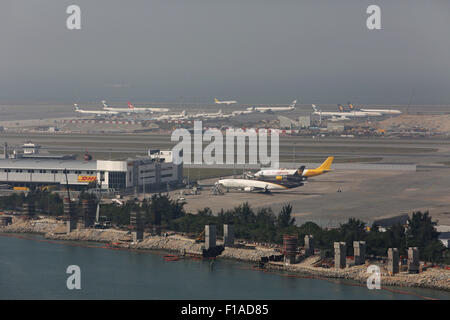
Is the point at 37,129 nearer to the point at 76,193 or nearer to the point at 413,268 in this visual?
the point at 76,193

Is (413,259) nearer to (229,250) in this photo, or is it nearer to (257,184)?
(229,250)

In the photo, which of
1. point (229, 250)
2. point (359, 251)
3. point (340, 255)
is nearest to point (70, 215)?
point (229, 250)

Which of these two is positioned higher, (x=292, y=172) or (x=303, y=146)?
(x=292, y=172)

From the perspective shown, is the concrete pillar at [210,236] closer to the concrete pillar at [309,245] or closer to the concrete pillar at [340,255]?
the concrete pillar at [309,245]

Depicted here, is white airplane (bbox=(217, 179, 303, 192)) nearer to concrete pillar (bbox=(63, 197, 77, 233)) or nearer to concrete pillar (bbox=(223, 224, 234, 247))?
concrete pillar (bbox=(63, 197, 77, 233))

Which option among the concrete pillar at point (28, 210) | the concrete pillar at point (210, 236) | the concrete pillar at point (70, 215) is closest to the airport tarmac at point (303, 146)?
the concrete pillar at point (28, 210)

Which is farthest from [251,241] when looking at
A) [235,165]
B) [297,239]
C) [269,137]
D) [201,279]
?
[269,137]
